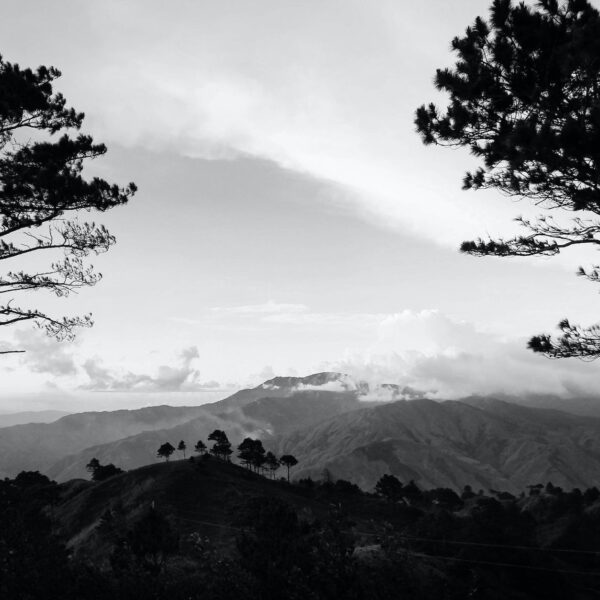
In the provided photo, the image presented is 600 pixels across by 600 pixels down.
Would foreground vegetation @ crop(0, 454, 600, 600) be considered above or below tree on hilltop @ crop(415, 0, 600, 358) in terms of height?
below

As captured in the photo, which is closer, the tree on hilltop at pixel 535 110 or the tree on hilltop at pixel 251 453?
the tree on hilltop at pixel 535 110

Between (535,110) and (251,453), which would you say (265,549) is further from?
(251,453)

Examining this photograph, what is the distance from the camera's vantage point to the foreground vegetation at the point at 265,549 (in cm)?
1623

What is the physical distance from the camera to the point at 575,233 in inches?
711

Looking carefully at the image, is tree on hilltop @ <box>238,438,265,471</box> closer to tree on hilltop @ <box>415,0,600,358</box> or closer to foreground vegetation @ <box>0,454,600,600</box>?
foreground vegetation @ <box>0,454,600,600</box>

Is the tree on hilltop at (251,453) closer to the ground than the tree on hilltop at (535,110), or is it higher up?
closer to the ground

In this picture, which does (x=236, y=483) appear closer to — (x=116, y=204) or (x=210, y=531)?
(x=210, y=531)

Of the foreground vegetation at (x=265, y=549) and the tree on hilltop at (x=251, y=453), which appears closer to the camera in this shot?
the foreground vegetation at (x=265, y=549)

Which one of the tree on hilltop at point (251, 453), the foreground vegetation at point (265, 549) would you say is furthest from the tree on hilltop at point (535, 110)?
the tree on hilltop at point (251, 453)

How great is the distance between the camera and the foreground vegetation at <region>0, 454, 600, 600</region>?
16.2 metres

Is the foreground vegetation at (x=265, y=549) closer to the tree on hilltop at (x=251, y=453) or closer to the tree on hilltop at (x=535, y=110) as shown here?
the tree on hilltop at (x=535, y=110)

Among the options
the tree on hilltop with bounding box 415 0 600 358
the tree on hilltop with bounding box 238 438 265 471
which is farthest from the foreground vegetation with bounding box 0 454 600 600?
the tree on hilltop with bounding box 238 438 265 471

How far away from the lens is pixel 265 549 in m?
19.5

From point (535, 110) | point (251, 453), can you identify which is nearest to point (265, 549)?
point (535, 110)
